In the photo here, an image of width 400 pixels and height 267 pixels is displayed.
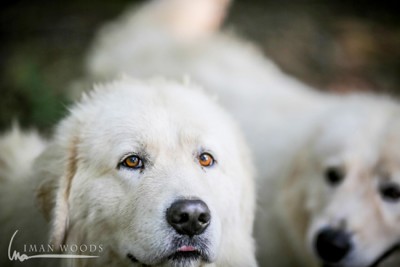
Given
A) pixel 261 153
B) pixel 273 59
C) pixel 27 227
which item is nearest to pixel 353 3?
pixel 273 59

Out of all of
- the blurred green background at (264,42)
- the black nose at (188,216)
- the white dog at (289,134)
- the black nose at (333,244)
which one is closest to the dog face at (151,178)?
the black nose at (188,216)

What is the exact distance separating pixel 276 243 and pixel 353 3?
18.4 ft

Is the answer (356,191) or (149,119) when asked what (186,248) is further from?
(356,191)

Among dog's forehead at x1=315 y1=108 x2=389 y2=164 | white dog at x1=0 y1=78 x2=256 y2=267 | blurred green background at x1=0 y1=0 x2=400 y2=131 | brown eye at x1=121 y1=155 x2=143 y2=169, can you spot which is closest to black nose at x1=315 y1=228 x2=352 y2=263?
dog's forehead at x1=315 y1=108 x2=389 y2=164

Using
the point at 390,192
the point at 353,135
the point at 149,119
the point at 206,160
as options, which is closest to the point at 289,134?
the point at 353,135

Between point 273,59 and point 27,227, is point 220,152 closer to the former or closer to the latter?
point 27,227

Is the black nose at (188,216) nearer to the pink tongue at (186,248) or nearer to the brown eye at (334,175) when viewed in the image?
the pink tongue at (186,248)

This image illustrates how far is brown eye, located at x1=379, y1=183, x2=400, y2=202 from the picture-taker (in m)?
3.84

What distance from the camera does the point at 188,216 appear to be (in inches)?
98.5

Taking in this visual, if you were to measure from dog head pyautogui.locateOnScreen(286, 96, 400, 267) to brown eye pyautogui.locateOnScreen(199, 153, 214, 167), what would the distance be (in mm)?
1355

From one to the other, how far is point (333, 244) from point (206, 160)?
4.68 feet

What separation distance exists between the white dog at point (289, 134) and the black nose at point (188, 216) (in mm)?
1631

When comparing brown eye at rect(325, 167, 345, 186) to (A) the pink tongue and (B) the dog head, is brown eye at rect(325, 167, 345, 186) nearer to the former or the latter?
(B) the dog head

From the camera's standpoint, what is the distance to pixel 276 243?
4.52 m
